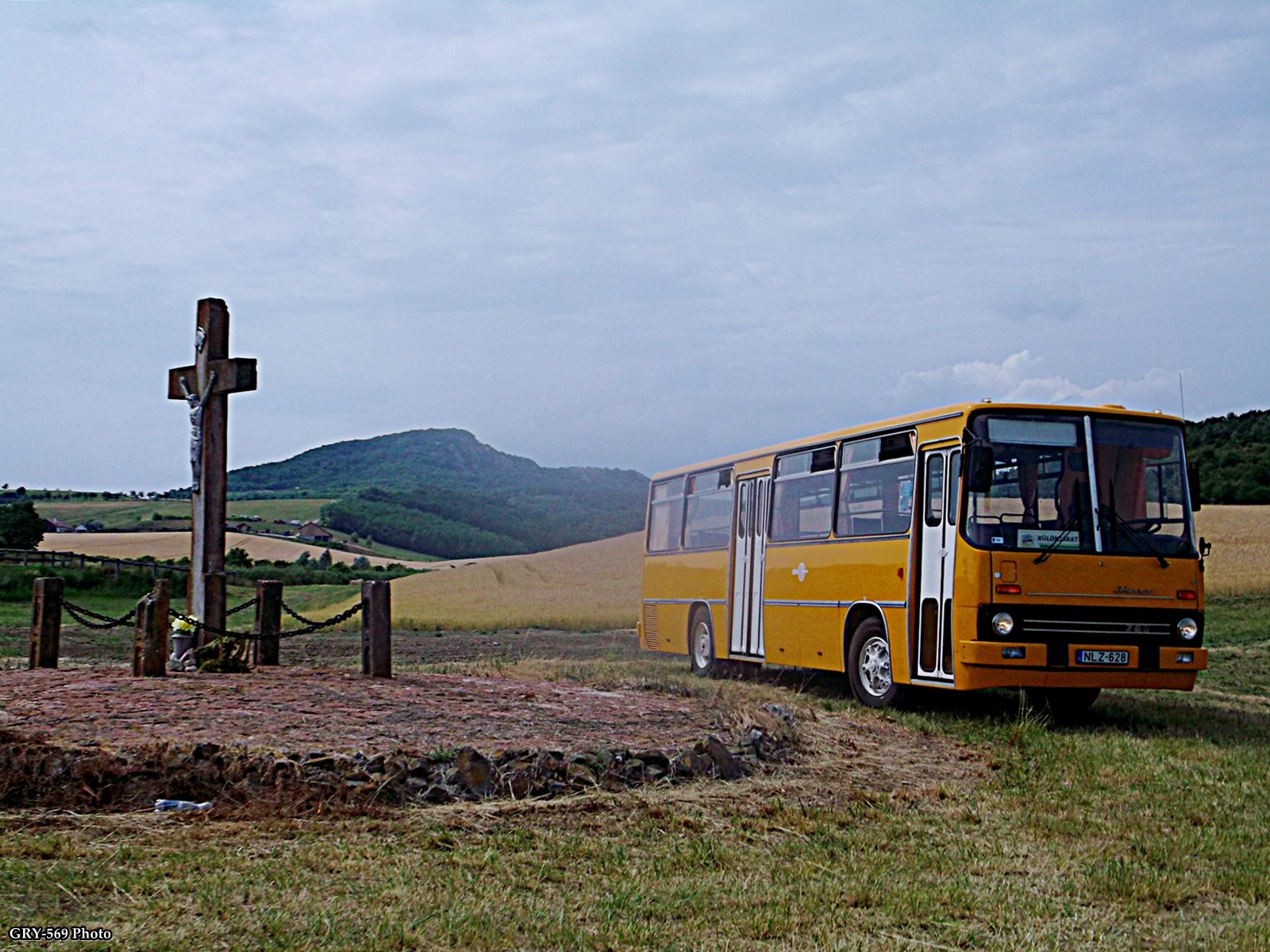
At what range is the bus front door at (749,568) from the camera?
1789cm

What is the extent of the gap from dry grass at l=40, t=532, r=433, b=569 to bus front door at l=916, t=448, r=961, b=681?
5526 cm

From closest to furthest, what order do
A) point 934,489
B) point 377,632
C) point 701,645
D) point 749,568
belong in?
point 377,632 < point 934,489 < point 749,568 < point 701,645

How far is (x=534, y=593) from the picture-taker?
1585 inches

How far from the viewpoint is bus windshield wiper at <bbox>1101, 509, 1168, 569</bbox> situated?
12.5 m

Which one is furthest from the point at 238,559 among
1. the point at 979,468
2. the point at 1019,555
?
the point at 1019,555

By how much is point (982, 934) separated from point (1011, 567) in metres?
7.02

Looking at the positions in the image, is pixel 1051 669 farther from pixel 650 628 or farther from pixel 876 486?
pixel 650 628

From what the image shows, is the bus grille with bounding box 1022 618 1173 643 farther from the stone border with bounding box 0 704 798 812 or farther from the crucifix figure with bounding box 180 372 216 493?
the crucifix figure with bounding box 180 372 216 493

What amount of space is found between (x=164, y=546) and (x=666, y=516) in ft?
178

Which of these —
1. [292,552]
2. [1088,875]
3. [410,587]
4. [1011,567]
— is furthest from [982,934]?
[292,552]

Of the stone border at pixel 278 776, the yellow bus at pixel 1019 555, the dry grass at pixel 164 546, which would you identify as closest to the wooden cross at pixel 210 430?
the stone border at pixel 278 776

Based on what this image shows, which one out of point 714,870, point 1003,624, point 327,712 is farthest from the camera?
point 1003,624

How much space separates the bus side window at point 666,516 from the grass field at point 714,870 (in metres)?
11.8

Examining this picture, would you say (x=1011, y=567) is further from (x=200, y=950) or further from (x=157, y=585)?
(x=200, y=950)
